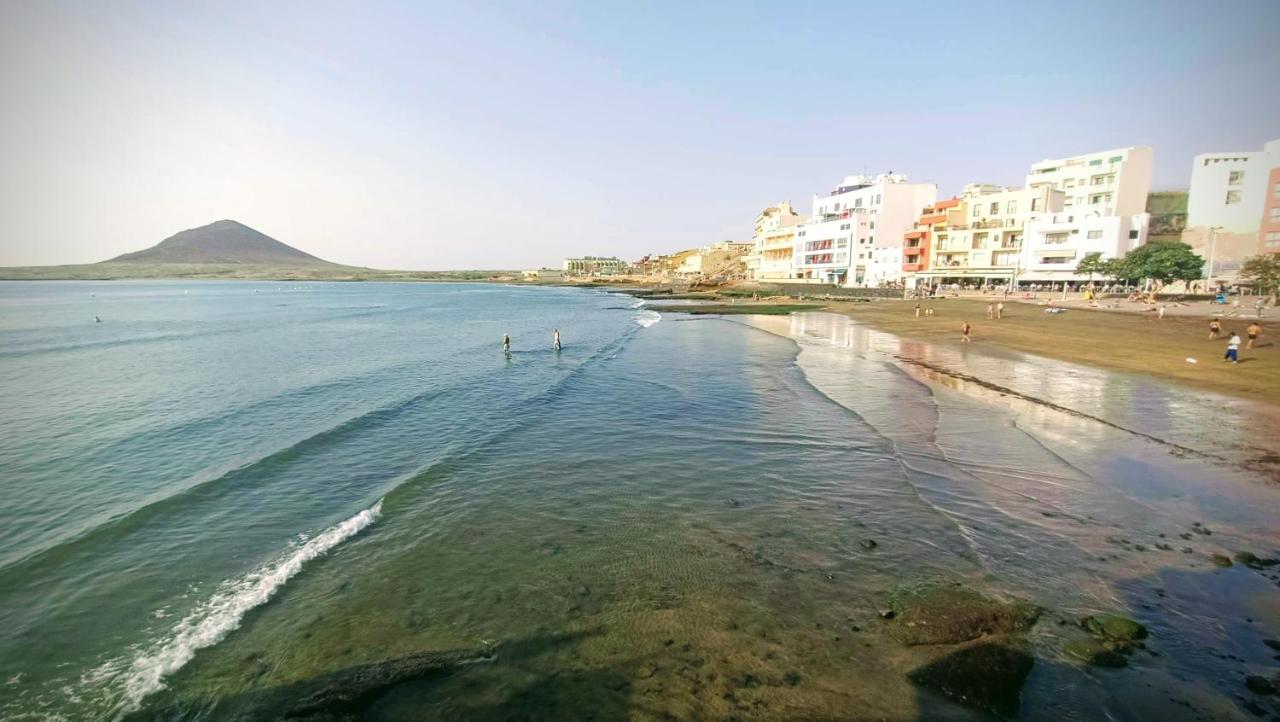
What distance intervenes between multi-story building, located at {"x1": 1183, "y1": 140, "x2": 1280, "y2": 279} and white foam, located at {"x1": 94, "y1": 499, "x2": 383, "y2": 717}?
10132 cm

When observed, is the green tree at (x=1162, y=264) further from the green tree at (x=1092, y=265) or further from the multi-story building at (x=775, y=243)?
the multi-story building at (x=775, y=243)

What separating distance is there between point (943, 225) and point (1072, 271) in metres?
18.4

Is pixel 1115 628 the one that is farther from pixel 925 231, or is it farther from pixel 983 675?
pixel 925 231

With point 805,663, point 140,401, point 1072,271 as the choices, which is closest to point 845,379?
point 805,663

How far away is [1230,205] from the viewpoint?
78750 mm

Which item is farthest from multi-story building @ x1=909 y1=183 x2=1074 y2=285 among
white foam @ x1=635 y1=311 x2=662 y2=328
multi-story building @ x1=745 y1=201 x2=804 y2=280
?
white foam @ x1=635 y1=311 x2=662 y2=328

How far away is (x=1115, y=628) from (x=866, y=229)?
98.5m

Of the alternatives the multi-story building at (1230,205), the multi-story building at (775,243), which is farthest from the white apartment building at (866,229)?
the multi-story building at (1230,205)

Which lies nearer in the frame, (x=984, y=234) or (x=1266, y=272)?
(x=1266, y=272)

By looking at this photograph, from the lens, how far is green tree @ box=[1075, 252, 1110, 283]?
67.0 metres

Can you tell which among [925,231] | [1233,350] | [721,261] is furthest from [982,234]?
A: [721,261]

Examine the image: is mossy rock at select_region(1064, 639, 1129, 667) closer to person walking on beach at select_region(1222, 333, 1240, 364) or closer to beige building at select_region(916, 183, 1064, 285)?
person walking on beach at select_region(1222, 333, 1240, 364)

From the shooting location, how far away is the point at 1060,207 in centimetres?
8131

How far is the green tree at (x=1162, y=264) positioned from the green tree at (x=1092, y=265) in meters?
2.21
